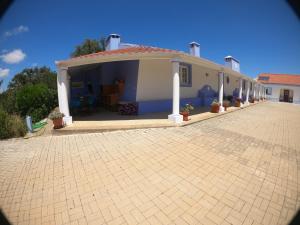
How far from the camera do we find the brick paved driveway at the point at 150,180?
8.70 feet

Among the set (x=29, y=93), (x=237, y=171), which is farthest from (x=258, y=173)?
(x=29, y=93)

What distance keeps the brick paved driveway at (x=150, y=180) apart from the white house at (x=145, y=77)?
99.2 inches

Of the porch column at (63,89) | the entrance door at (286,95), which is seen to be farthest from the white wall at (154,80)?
the entrance door at (286,95)

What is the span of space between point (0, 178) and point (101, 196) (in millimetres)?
2606

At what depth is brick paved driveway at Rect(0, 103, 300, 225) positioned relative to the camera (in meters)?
2.65

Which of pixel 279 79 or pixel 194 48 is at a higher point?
pixel 194 48

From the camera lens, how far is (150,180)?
3.45 metres

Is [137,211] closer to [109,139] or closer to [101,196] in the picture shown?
[101,196]

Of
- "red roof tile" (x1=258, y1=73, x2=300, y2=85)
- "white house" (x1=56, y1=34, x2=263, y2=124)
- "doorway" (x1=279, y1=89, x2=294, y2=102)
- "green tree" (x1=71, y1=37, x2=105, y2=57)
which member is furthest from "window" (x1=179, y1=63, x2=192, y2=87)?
"doorway" (x1=279, y1=89, x2=294, y2=102)

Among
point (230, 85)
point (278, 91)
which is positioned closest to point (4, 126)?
point (230, 85)

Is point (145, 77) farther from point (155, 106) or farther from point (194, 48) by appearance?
point (194, 48)

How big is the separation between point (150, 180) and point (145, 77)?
6463 mm

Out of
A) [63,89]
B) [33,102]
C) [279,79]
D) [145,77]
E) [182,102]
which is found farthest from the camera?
[279,79]

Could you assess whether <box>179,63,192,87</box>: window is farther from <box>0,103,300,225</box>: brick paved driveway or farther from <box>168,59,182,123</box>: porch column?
<box>0,103,300,225</box>: brick paved driveway
